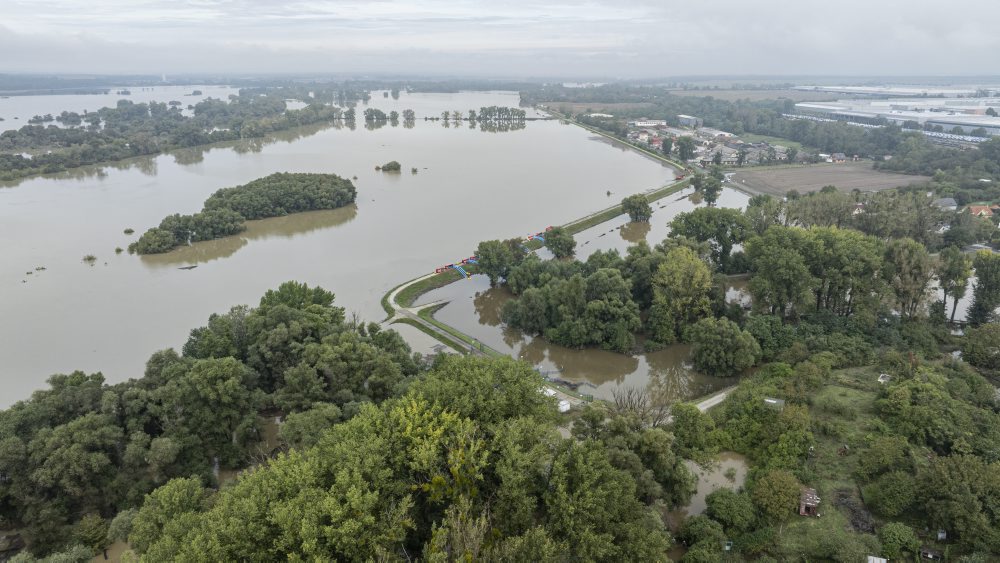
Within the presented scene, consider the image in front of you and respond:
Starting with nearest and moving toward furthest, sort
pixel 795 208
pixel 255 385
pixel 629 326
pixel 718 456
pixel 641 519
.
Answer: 1. pixel 641 519
2. pixel 718 456
3. pixel 255 385
4. pixel 629 326
5. pixel 795 208

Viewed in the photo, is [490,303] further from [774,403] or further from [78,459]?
[78,459]

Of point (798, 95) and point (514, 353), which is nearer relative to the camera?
point (514, 353)

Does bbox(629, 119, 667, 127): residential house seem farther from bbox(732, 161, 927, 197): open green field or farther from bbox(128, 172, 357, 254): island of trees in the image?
bbox(128, 172, 357, 254): island of trees

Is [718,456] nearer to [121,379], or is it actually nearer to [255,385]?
[255,385]

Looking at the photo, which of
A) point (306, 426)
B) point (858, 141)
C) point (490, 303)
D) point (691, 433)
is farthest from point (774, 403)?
point (858, 141)

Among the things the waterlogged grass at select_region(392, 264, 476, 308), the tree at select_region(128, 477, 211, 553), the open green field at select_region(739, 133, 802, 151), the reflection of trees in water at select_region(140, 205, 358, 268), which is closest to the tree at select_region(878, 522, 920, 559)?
the tree at select_region(128, 477, 211, 553)

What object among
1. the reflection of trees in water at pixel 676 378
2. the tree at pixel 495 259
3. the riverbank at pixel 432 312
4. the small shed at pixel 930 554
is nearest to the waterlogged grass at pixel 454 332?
the riverbank at pixel 432 312

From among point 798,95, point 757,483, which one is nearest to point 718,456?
point 757,483
